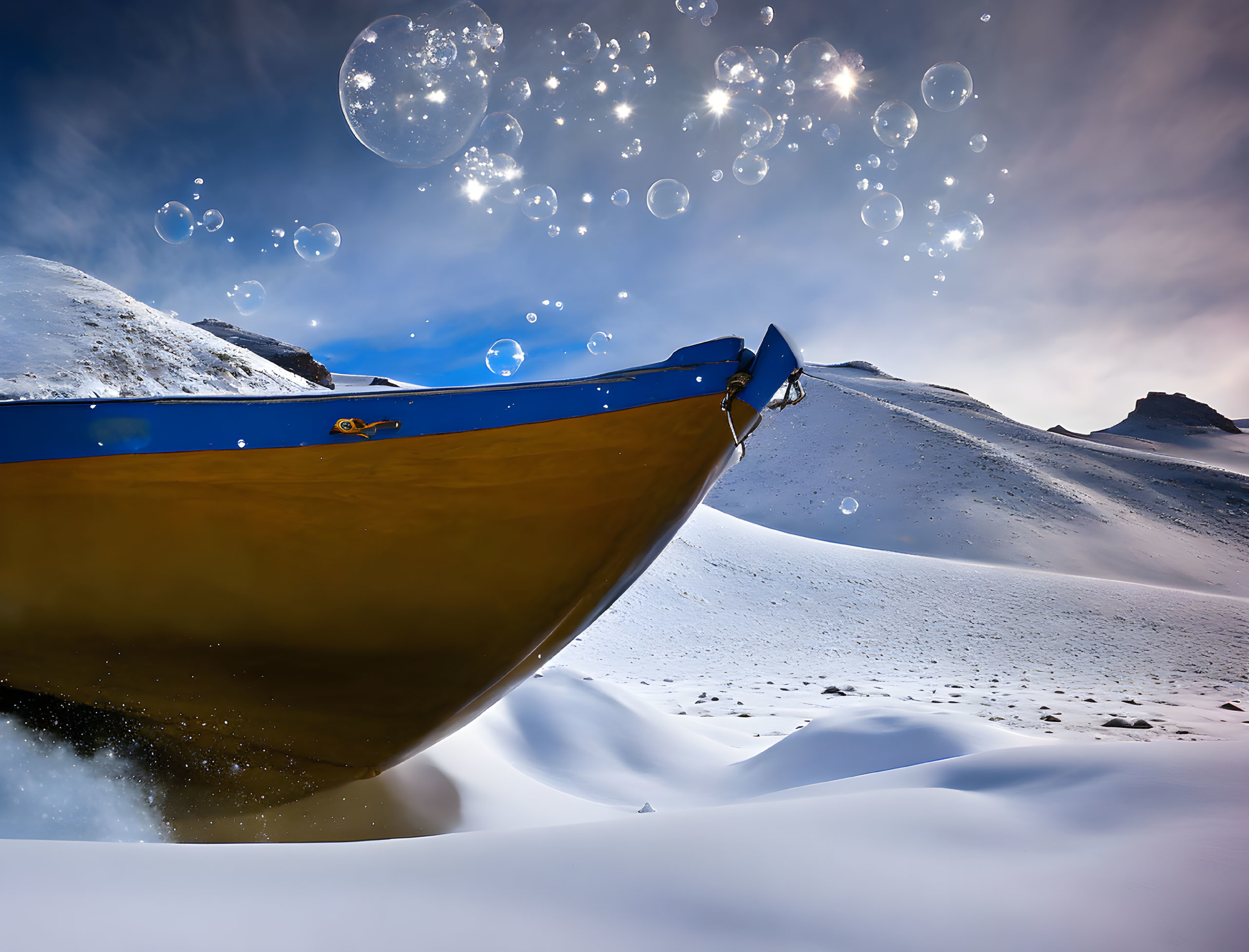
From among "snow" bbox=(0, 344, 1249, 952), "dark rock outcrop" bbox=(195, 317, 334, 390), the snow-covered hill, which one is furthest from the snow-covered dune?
"dark rock outcrop" bbox=(195, 317, 334, 390)

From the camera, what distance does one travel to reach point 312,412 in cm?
205

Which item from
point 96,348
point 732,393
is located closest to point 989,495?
point 732,393

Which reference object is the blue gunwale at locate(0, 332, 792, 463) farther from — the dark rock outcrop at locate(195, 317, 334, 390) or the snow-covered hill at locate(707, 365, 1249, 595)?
the dark rock outcrop at locate(195, 317, 334, 390)

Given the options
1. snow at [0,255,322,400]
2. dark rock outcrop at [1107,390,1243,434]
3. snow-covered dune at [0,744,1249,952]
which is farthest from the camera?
dark rock outcrop at [1107,390,1243,434]

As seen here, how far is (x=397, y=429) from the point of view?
207 centimetres

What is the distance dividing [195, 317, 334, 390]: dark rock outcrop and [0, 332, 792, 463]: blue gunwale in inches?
1015

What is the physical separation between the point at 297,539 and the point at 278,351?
110 ft

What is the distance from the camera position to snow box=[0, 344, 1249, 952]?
844 millimetres

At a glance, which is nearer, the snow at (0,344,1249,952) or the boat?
the snow at (0,344,1249,952)

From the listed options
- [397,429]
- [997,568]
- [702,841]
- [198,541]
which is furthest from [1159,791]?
[997,568]

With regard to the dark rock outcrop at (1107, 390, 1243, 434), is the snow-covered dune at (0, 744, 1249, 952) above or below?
below

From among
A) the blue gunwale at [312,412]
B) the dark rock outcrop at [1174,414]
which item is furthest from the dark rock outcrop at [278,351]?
the dark rock outcrop at [1174,414]

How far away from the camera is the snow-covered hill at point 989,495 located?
1698 centimetres

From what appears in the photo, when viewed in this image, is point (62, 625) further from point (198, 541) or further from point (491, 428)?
point (491, 428)
